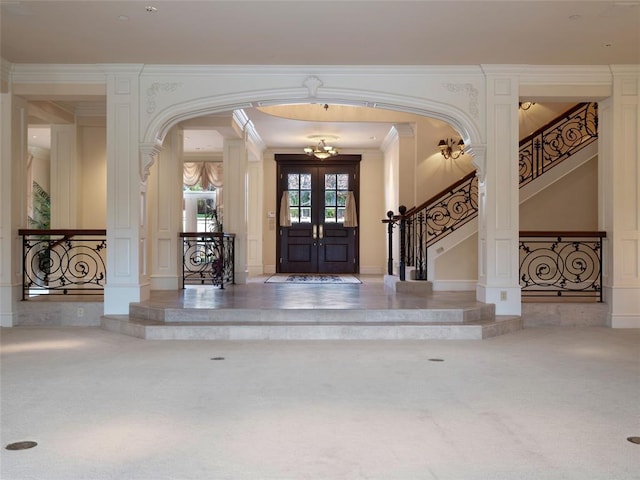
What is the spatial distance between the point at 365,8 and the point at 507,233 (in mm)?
3580

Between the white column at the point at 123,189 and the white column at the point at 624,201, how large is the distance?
616cm

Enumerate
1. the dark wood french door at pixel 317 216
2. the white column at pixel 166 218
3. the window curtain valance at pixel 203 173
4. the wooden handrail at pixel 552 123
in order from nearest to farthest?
1. the wooden handrail at pixel 552 123
2. the white column at pixel 166 218
3. the dark wood french door at pixel 317 216
4. the window curtain valance at pixel 203 173

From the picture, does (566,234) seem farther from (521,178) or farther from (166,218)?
(166,218)

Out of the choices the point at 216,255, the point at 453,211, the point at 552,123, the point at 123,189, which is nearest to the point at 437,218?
the point at 453,211

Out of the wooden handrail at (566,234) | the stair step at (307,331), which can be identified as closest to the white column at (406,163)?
the wooden handrail at (566,234)

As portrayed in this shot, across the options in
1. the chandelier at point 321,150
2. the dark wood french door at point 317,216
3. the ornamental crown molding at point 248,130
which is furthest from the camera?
the dark wood french door at point 317,216

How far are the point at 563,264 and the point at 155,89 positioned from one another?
237 inches

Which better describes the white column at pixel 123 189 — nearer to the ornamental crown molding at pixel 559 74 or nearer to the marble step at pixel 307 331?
the marble step at pixel 307 331

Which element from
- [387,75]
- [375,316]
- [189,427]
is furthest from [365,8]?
[189,427]

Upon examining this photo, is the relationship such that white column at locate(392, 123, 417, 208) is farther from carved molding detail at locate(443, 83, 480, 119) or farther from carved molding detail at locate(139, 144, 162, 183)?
carved molding detail at locate(139, 144, 162, 183)

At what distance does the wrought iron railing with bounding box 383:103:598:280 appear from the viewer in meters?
9.70

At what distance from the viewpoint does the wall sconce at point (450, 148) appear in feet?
37.7

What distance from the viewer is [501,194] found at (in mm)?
7898

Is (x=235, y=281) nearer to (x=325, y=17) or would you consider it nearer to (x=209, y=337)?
(x=209, y=337)
